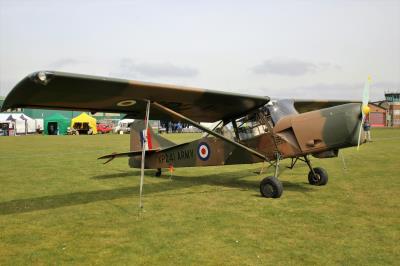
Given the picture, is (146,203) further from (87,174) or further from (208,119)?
(87,174)

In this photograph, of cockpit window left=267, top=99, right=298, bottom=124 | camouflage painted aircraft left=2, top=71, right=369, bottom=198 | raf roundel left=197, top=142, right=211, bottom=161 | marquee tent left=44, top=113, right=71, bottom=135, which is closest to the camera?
camouflage painted aircraft left=2, top=71, right=369, bottom=198

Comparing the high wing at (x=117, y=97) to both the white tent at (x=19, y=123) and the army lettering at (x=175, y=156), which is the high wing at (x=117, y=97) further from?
the white tent at (x=19, y=123)

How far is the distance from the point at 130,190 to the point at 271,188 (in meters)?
3.72

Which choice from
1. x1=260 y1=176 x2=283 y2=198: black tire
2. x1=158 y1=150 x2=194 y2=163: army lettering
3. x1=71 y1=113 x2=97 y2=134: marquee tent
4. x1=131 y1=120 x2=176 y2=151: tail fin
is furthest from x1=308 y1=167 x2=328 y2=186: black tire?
x1=71 y1=113 x2=97 y2=134: marquee tent

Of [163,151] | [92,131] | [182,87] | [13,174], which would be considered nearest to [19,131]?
[92,131]

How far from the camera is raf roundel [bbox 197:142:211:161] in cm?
1028

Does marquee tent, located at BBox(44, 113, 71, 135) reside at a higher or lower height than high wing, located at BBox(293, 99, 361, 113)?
higher

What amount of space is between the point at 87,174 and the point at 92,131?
47.2 m

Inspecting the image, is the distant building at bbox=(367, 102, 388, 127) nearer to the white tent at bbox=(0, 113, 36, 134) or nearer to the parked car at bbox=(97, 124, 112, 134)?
the parked car at bbox=(97, 124, 112, 134)

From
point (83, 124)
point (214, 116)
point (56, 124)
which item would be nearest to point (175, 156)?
point (214, 116)

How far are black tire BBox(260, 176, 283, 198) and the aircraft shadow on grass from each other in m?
1.01

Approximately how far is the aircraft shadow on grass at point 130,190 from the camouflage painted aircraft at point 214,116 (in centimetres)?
72

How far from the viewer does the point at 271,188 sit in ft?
27.6

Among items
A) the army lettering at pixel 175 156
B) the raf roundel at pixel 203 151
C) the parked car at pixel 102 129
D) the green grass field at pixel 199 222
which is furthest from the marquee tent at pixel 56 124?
the raf roundel at pixel 203 151
